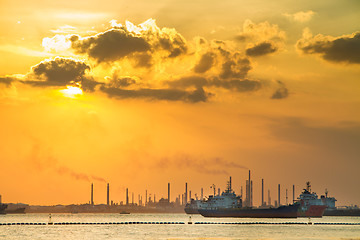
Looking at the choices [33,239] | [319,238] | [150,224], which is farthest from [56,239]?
[150,224]

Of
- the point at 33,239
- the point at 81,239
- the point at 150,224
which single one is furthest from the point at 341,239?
the point at 150,224

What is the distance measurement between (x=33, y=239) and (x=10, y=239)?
153 inches

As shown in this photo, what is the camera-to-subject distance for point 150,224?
7717 inches

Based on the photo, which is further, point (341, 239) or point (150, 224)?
point (150, 224)

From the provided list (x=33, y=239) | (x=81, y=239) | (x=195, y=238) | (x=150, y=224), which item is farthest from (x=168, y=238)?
(x=150, y=224)

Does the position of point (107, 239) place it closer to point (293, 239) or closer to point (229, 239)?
point (229, 239)

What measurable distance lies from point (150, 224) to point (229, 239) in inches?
3473

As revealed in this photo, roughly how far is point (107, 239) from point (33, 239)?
41.9 ft

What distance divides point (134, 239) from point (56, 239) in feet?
42.8

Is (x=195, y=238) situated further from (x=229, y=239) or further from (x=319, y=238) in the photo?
(x=319, y=238)

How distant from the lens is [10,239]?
114 meters

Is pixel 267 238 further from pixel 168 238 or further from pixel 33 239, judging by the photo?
pixel 33 239

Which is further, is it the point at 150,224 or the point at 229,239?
the point at 150,224

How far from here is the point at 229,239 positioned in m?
110
